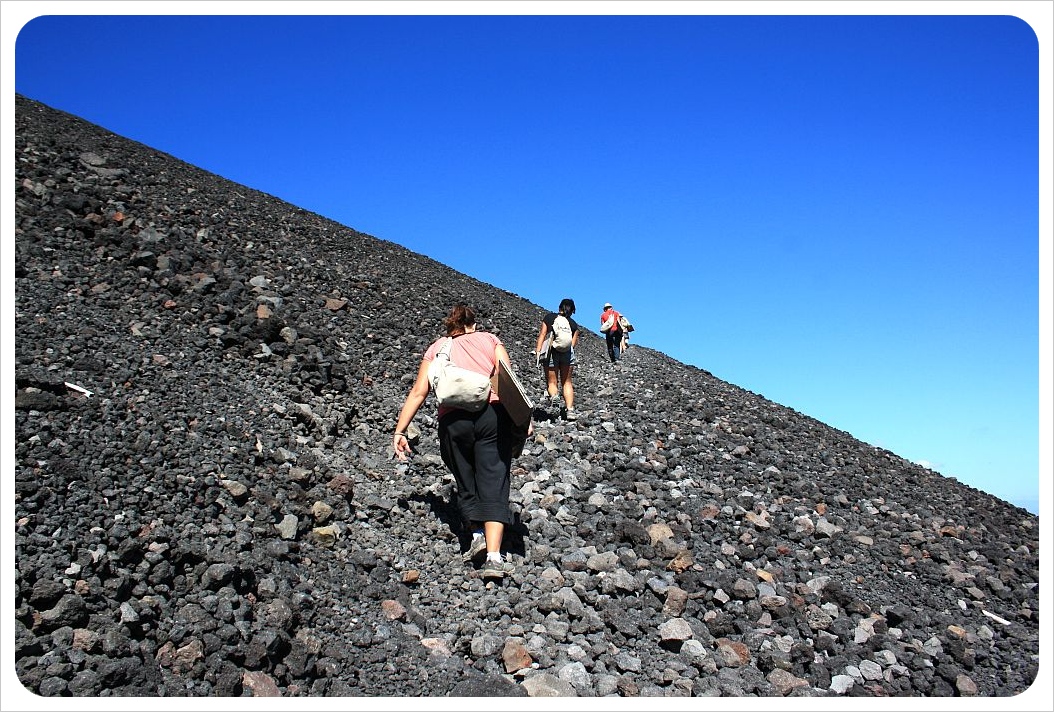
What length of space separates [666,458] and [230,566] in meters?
5.61

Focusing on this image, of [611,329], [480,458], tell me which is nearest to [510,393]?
[480,458]

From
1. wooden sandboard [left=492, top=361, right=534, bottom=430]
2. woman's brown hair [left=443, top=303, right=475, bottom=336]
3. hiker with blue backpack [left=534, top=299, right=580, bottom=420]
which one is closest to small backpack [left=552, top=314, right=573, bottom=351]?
hiker with blue backpack [left=534, top=299, right=580, bottom=420]

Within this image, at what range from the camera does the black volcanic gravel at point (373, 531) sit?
4211 mm

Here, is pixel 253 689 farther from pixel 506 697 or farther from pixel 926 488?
pixel 926 488

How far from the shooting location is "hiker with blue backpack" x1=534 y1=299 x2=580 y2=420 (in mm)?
10430

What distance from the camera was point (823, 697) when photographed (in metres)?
4.48

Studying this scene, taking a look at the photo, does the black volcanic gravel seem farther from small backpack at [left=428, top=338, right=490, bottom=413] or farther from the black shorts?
small backpack at [left=428, top=338, right=490, bottom=413]

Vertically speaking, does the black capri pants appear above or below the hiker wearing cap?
below

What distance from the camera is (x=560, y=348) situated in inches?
411

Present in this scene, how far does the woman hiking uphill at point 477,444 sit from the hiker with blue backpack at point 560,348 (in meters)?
4.44

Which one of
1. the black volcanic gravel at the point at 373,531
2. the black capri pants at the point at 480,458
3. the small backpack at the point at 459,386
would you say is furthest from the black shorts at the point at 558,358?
the small backpack at the point at 459,386

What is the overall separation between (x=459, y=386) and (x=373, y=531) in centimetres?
160

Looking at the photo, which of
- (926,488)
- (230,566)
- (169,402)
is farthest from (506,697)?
(926,488)

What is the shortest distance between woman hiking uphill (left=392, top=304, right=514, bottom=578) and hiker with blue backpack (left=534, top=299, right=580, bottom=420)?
4.44m
